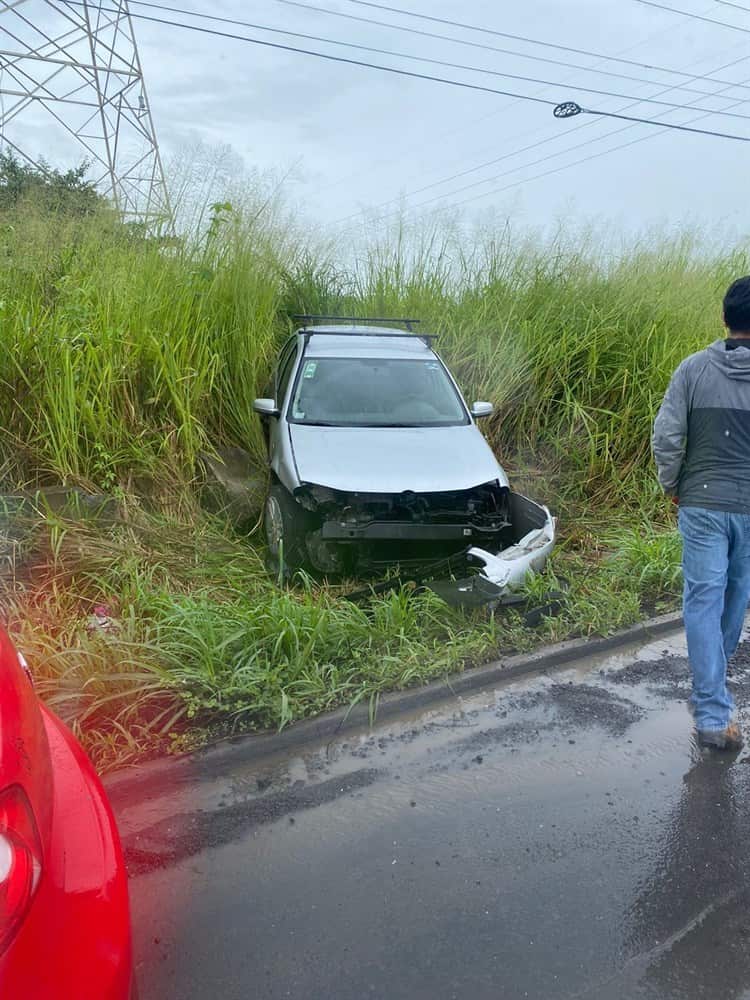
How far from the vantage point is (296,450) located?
209 inches

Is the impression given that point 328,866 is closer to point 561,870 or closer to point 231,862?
point 231,862

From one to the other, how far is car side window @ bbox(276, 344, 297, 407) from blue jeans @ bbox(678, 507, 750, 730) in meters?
3.73

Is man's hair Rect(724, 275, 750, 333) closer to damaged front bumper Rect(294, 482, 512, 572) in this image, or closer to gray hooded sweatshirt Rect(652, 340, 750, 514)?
gray hooded sweatshirt Rect(652, 340, 750, 514)

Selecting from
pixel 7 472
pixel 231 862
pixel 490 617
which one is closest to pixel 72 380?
pixel 7 472

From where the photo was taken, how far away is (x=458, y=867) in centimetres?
256

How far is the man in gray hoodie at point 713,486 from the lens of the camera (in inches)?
124

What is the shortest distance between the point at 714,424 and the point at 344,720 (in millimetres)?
2107

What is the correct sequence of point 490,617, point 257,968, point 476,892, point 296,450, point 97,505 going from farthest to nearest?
point 296,450, point 97,505, point 490,617, point 476,892, point 257,968

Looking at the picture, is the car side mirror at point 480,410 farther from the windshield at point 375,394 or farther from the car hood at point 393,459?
the car hood at point 393,459

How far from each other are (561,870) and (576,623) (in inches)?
83.0

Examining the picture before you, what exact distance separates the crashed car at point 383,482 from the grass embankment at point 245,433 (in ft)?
1.09

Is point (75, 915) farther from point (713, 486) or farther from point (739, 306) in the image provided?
point (739, 306)

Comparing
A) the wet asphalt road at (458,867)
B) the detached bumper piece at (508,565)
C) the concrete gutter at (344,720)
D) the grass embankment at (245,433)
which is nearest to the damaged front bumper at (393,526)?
the detached bumper piece at (508,565)

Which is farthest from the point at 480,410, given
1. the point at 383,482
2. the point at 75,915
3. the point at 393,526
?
the point at 75,915
